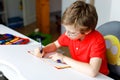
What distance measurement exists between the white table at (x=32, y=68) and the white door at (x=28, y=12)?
262 cm

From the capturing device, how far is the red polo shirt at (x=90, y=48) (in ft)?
3.88

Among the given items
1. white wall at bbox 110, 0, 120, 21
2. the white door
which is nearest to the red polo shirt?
white wall at bbox 110, 0, 120, 21

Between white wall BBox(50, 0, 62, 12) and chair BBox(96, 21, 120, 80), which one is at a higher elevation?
chair BBox(96, 21, 120, 80)

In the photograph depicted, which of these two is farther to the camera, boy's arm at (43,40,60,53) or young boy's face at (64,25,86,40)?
boy's arm at (43,40,60,53)

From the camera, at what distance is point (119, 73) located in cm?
129

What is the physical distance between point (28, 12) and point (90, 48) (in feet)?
9.68

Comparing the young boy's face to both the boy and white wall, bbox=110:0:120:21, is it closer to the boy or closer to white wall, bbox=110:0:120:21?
the boy

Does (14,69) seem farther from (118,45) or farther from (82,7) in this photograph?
(118,45)

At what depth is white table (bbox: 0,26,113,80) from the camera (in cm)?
108

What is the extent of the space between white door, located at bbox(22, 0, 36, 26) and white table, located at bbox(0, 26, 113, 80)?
262cm

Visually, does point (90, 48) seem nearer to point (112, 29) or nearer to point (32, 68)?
point (112, 29)

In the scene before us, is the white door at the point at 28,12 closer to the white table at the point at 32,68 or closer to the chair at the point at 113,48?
the white table at the point at 32,68

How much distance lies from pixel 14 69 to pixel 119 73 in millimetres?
596

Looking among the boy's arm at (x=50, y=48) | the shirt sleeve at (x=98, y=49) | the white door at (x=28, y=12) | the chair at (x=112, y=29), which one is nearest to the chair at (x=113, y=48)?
the chair at (x=112, y=29)
